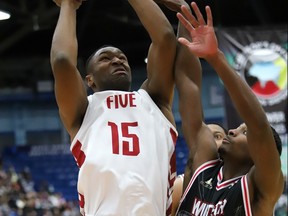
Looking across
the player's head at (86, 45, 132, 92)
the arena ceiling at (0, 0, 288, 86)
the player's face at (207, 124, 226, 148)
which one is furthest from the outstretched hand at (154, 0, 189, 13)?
the arena ceiling at (0, 0, 288, 86)

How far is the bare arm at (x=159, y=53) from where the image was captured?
3.36 meters

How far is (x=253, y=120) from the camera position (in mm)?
3146

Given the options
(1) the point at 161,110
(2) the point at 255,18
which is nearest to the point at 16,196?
(2) the point at 255,18

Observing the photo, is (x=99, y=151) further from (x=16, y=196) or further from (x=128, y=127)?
(x=16, y=196)

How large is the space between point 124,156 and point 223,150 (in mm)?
623

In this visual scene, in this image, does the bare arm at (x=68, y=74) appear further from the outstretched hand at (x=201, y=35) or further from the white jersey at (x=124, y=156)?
the outstretched hand at (x=201, y=35)

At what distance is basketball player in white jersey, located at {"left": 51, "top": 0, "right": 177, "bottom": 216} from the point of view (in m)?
3.05

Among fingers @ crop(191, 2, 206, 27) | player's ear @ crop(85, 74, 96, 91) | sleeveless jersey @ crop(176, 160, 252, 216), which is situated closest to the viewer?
fingers @ crop(191, 2, 206, 27)

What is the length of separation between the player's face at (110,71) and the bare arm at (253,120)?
0.38 meters

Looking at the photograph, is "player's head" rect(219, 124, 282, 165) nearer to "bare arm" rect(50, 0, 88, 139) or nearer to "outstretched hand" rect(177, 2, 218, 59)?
"outstretched hand" rect(177, 2, 218, 59)

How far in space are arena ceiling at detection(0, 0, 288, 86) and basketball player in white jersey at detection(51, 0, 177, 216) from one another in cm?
1133

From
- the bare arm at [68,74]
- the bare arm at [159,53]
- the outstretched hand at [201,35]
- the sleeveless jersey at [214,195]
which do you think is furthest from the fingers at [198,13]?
the sleeveless jersey at [214,195]

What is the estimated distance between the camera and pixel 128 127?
3.18 metres

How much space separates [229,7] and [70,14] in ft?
46.7
